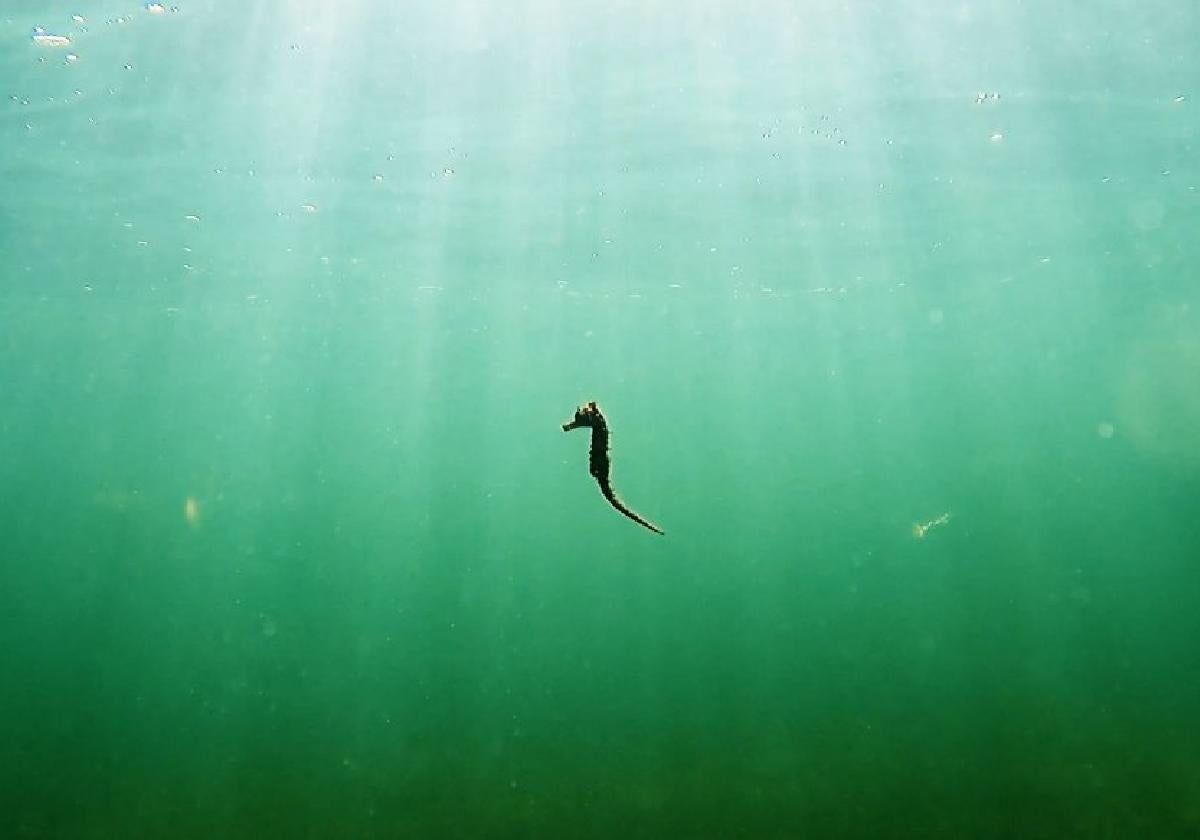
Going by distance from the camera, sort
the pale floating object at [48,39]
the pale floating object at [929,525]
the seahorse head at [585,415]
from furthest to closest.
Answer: the pale floating object at [929,525], the pale floating object at [48,39], the seahorse head at [585,415]

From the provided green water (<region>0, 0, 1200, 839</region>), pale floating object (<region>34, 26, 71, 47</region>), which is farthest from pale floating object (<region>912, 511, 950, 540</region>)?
pale floating object (<region>34, 26, 71, 47</region>)

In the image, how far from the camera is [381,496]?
326 feet

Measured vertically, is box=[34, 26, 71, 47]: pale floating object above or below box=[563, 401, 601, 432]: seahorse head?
above

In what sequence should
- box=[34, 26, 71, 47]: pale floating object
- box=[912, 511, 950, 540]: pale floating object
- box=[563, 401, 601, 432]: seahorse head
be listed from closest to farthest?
box=[563, 401, 601, 432]: seahorse head → box=[34, 26, 71, 47]: pale floating object → box=[912, 511, 950, 540]: pale floating object

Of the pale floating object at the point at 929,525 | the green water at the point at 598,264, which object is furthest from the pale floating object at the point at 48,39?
the pale floating object at the point at 929,525

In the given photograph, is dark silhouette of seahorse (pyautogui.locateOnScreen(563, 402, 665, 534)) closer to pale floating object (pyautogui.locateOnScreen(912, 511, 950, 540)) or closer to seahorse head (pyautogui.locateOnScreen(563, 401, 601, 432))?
seahorse head (pyautogui.locateOnScreen(563, 401, 601, 432))

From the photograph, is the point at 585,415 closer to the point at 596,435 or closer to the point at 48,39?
the point at 596,435

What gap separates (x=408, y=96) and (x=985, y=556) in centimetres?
9648

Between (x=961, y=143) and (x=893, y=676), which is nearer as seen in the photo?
(x=961, y=143)

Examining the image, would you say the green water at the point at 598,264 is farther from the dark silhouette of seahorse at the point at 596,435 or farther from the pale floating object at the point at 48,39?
the dark silhouette of seahorse at the point at 596,435

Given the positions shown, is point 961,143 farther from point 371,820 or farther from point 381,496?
point 381,496

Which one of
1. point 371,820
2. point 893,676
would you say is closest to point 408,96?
point 371,820

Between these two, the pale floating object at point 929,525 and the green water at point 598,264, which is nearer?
the green water at point 598,264

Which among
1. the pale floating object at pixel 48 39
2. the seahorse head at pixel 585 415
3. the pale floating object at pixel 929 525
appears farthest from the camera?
the pale floating object at pixel 929 525
